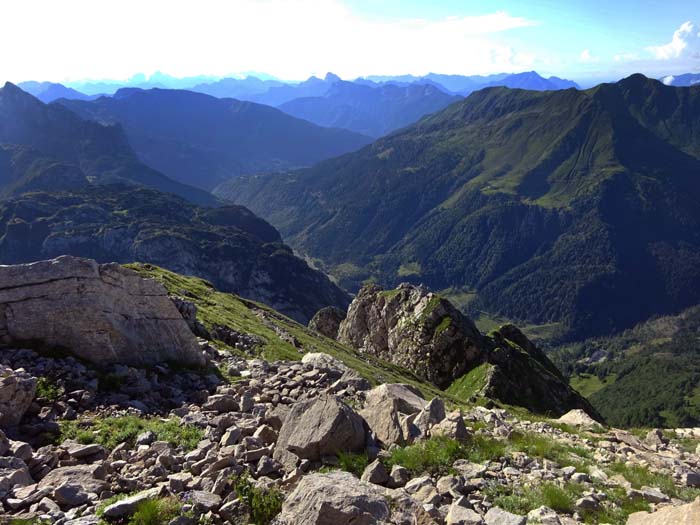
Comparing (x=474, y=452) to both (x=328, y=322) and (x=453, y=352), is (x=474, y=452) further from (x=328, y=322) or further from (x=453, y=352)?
(x=328, y=322)

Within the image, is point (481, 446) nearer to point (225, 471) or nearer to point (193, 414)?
point (225, 471)

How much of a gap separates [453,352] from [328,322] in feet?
142

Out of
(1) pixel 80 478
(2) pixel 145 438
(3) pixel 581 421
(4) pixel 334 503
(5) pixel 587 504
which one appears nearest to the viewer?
(4) pixel 334 503

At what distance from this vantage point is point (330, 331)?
112 metres

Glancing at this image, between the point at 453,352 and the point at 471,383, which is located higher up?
the point at 453,352

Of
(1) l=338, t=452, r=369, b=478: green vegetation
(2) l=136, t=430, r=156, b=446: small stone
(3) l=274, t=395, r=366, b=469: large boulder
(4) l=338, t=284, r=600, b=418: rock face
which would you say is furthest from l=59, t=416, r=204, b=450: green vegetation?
(4) l=338, t=284, r=600, b=418: rock face

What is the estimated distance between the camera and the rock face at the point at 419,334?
3039 inches

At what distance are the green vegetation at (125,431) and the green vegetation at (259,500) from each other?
428 cm

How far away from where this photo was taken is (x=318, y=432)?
1491cm

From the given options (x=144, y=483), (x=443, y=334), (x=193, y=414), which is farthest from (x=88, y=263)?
(x=443, y=334)

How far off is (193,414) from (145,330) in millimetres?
9628

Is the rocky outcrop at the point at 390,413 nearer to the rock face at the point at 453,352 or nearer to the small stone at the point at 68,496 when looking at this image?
the small stone at the point at 68,496

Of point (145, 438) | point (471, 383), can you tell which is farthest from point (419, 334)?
point (145, 438)

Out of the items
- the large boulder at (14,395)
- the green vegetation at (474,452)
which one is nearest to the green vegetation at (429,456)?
the green vegetation at (474,452)
